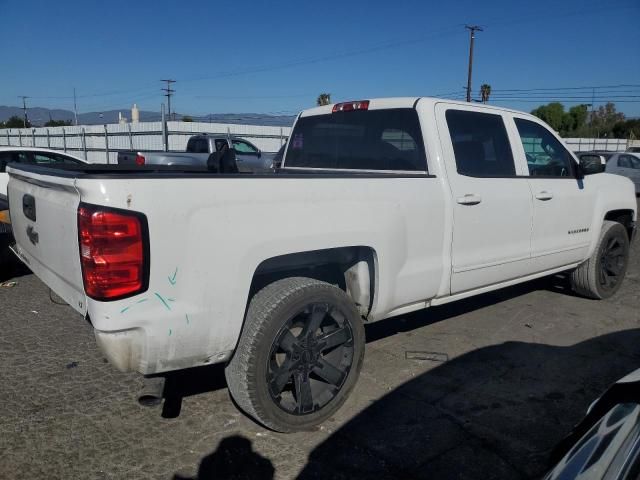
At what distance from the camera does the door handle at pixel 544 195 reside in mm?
4434

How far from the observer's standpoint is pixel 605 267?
226 inches

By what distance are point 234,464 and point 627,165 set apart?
18.2 m

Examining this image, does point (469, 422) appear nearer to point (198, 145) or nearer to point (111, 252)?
point (111, 252)

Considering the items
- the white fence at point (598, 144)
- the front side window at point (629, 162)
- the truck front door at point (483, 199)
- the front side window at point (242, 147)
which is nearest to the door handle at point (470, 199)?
the truck front door at point (483, 199)

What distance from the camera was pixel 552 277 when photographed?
6695 mm

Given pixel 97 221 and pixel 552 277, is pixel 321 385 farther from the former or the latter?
pixel 552 277

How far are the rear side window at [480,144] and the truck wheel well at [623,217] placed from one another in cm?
203

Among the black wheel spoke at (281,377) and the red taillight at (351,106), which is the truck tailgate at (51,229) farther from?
the red taillight at (351,106)

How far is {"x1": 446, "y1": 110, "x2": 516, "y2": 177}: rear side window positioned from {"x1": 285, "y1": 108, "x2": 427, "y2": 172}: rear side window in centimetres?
31

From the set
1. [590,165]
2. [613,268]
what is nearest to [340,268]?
[590,165]

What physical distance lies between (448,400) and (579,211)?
2588 millimetres

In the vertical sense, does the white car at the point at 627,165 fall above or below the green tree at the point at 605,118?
below

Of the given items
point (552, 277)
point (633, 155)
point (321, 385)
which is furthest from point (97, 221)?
point (633, 155)

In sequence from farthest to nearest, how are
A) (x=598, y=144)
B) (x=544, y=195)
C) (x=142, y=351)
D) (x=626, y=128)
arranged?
1. (x=626, y=128)
2. (x=598, y=144)
3. (x=544, y=195)
4. (x=142, y=351)
